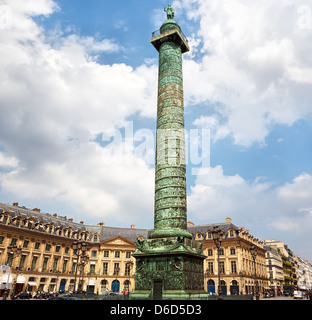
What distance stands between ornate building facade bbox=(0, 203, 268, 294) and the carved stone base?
19.6 m

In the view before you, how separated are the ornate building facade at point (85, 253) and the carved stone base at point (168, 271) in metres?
19.6

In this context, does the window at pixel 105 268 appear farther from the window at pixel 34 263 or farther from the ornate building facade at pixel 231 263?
the ornate building facade at pixel 231 263

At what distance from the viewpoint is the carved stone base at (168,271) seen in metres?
12.6

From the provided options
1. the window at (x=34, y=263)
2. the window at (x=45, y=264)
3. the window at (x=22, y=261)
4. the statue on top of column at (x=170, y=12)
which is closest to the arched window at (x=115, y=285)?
the window at (x=45, y=264)

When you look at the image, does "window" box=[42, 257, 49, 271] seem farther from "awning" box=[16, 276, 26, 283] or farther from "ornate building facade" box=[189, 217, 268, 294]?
"ornate building facade" box=[189, 217, 268, 294]

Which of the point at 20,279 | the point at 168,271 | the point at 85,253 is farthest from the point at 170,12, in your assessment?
the point at 85,253

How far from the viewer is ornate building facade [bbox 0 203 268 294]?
116ft

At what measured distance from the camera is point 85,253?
140ft

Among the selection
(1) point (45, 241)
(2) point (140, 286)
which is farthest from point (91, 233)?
(2) point (140, 286)

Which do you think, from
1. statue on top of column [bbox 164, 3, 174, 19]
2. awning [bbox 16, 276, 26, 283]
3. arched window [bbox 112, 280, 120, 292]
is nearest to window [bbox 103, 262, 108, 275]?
arched window [bbox 112, 280, 120, 292]

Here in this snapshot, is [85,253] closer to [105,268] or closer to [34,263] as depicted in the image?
[105,268]

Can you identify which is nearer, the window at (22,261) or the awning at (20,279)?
the awning at (20,279)

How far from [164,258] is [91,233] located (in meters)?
38.3
